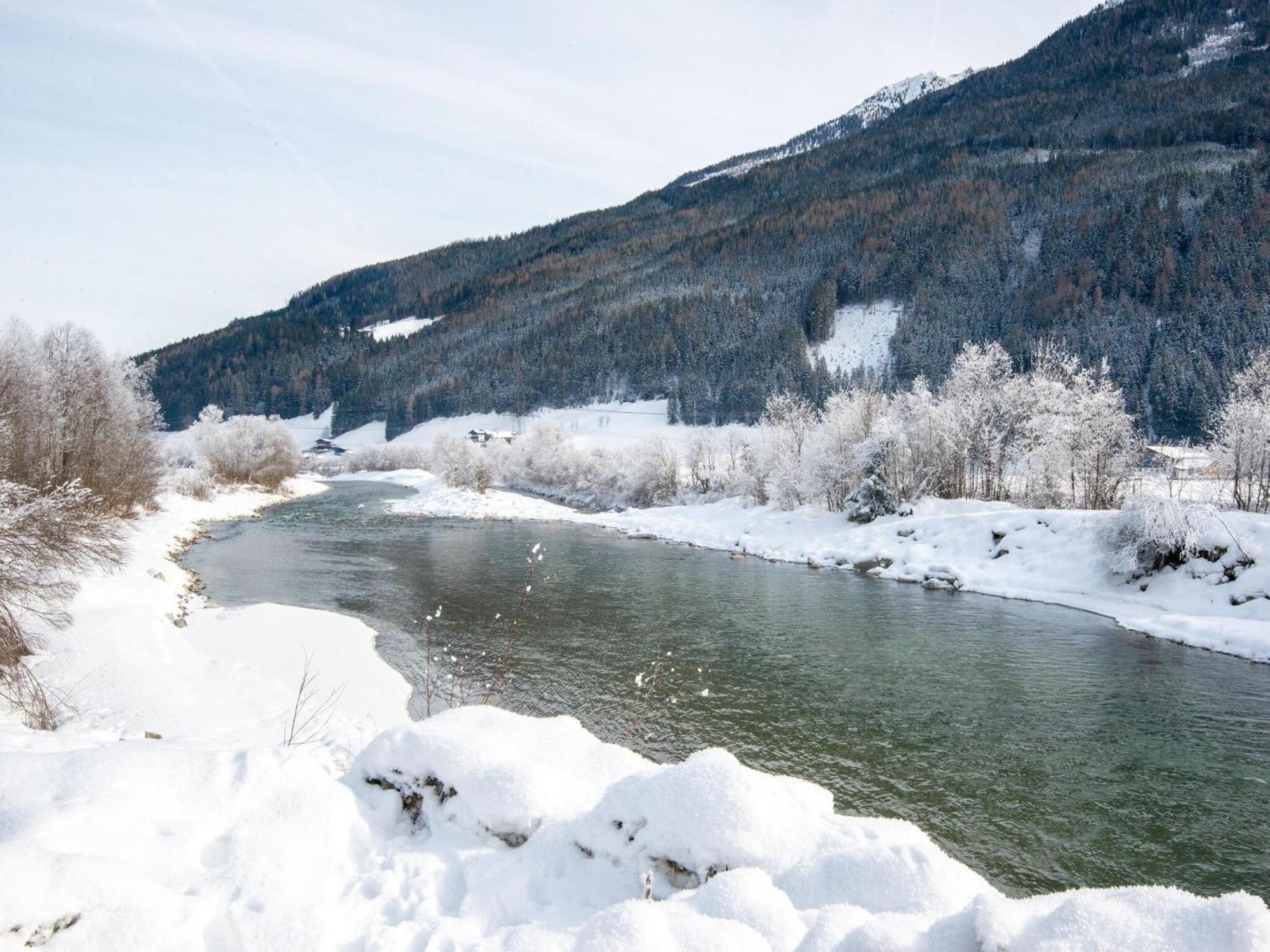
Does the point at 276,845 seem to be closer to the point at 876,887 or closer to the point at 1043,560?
the point at 876,887

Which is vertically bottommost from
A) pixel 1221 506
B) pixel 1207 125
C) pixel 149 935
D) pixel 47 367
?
pixel 1221 506

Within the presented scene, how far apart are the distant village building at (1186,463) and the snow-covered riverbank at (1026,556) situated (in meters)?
7.38

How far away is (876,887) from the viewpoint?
4.32 meters

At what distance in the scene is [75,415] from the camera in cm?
2798

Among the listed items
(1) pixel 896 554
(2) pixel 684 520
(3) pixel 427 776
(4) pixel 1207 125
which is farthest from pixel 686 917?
(4) pixel 1207 125

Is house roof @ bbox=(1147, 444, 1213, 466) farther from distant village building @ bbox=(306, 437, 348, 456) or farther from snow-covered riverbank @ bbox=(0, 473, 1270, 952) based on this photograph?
distant village building @ bbox=(306, 437, 348, 456)

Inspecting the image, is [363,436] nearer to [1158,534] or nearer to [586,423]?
[586,423]

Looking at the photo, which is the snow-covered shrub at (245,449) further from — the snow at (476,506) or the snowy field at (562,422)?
the snowy field at (562,422)

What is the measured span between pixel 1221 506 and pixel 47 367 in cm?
5140

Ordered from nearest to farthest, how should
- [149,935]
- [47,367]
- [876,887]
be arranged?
[149,935] < [876,887] < [47,367]

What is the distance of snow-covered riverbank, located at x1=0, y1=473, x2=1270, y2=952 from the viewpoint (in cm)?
337

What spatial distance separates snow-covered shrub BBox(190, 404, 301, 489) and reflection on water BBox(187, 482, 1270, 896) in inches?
1662

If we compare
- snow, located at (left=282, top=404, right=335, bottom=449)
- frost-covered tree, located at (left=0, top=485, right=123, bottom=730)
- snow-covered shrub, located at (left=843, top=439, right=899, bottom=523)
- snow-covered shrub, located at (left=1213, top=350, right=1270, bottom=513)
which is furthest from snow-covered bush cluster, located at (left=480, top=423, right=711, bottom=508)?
snow, located at (left=282, top=404, right=335, bottom=449)

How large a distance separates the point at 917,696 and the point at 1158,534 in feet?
49.9
